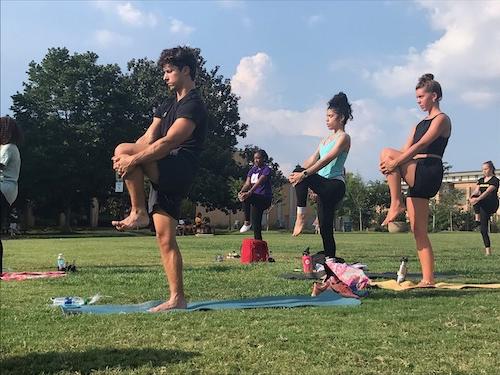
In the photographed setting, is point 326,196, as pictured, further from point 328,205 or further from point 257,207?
point 257,207

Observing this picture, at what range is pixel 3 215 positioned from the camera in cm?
584

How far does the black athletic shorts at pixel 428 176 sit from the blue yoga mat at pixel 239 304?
1949mm

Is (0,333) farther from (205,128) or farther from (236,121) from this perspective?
(236,121)

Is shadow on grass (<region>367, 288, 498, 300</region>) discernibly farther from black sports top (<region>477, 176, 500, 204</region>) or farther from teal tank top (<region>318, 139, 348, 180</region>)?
black sports top (<region>477, 176, 500, 204</region>)

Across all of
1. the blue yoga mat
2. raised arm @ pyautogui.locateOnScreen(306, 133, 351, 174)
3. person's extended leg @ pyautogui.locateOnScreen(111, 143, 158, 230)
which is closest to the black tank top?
raised arm @ pyautogui.locateOnScreen(306, 133, 351, 174)

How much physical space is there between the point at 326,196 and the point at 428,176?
1313 millimetres

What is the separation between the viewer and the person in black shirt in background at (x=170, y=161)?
200 inches

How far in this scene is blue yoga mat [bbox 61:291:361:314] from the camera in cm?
493

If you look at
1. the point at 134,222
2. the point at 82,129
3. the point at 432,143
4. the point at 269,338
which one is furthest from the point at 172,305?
the point at 82,129

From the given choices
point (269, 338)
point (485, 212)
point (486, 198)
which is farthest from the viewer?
point (485, 212)

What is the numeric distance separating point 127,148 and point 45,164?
130 ft

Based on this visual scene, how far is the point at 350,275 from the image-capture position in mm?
6180

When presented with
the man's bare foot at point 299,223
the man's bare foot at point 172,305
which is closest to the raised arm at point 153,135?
the man's bare foot at point 172,305

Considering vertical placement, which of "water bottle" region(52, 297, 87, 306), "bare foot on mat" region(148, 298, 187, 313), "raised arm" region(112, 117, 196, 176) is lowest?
"water bottle" region(52, 297, 87, 306)
